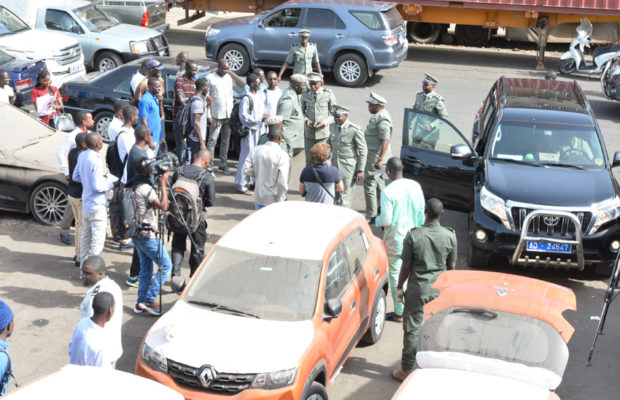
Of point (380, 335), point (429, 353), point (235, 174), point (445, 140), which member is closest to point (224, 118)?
point (235, 174)

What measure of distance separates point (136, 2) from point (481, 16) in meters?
9.28

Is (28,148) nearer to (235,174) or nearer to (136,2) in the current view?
(235,174)

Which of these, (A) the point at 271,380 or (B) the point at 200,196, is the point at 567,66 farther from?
(A) the point at 271,380

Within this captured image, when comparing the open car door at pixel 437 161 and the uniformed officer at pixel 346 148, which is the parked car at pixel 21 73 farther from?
the open car door at pixel 437 161

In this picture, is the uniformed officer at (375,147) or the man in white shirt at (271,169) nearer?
the man in white shirt at (271,169)

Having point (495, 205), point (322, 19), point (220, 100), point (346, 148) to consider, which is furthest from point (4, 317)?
point (322, 19)

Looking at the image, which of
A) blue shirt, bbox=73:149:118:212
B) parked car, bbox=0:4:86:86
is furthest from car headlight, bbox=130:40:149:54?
blue shirt, bbox=73:149:118:212

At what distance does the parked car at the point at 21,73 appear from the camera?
1462cm

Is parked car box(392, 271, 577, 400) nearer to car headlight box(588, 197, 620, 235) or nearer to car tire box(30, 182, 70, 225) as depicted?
car headlight box(588, 197, 620, 235)

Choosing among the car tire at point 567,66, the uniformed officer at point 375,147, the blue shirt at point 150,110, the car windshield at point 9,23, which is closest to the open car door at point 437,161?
the uniformed officer at point 375,147

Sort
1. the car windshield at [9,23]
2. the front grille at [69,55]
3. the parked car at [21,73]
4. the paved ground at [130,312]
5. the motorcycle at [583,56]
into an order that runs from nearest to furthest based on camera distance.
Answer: the paved ground at [130,312]
the parked car at [21,73]
the front grille at [69,55]
the car windshield at [9,23]
the motorcycle at [583,56]

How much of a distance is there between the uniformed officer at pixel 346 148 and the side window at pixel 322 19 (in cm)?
825

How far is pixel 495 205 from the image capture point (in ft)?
30.3

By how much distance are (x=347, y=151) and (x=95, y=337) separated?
499cm
